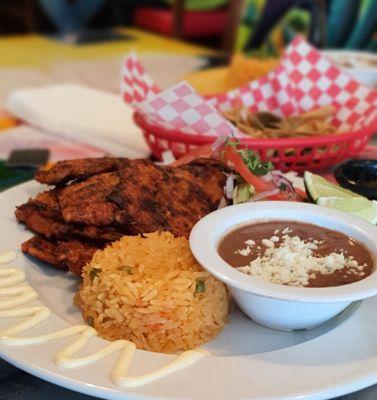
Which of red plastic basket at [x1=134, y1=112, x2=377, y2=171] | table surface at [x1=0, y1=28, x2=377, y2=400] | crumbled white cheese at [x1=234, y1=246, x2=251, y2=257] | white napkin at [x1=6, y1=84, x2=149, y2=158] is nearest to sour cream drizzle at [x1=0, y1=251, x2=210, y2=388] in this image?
crumbled white cheese at [x1=234, y1=246, x2=251, y2=257]

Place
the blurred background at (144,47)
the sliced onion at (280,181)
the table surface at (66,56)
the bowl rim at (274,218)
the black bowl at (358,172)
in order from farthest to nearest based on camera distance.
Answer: the table surface at (66,56)
the blurred background at (144,47)
the black bowl at (358,172)
the sliced onion at (280,181)
the bowl rim at (274,218)

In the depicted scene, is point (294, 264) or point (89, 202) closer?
point (294, 264)

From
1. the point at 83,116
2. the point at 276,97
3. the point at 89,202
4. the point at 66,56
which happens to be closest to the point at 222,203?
the point at 89,202

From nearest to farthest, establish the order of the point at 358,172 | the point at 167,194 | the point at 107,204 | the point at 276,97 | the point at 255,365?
the point at 255,365, the point at 107,204, the point at 167,194, the point at 358,172, the point at 276,97

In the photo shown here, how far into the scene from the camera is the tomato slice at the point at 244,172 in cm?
156

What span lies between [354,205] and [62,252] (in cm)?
75

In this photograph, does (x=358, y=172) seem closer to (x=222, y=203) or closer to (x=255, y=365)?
(x=222, y=203)

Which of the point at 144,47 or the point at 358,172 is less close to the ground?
the point at 358,172

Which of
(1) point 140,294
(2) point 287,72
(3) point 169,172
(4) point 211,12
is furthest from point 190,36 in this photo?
(1) point 140,294

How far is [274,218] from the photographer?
1395mm

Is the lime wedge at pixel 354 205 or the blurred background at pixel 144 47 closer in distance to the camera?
the lime wedge at pixel 354 205

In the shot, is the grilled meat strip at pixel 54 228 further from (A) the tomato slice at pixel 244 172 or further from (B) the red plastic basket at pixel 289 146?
(B) the red plastic basket at pixel 289 146

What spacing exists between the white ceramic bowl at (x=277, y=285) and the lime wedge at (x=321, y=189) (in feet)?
0.47

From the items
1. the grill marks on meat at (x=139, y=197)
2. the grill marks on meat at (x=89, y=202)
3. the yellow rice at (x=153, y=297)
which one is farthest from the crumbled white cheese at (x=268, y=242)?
the grill marks on meat at (x=89, y=202)
